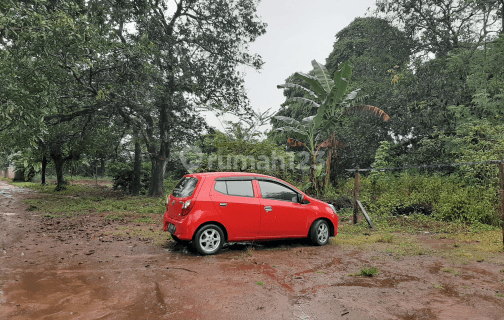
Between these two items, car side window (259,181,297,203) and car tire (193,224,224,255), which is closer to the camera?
car tire (193,224,224,255)

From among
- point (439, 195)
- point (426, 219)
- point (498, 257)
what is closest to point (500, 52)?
point (439, 195)

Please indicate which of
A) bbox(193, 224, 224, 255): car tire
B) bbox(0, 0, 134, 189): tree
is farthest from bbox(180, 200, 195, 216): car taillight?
bbox(0, 0, 134, 189): tree

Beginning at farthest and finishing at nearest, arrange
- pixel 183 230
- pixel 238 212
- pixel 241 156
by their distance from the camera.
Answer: pixel 241 156
pixel 238 212
pixel 183 230

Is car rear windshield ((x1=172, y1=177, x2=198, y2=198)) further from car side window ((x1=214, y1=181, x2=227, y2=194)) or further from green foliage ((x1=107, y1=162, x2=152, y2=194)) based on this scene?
green foliage ((x1=107, y1=162, x2=152, y2=194))

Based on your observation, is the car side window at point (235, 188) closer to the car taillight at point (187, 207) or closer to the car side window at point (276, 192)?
the car side window at point (276, 192)

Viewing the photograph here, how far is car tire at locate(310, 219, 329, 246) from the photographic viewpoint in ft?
23.4

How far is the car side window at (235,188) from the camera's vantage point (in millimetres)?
6374

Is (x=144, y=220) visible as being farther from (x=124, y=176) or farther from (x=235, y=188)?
(x=124, y=176)

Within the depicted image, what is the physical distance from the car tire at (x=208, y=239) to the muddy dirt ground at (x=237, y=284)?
0.16 m

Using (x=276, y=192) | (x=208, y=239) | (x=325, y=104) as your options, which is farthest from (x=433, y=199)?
(x=208, y=239)

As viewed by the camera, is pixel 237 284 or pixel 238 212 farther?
pixel 238 212

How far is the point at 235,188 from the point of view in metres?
6.51

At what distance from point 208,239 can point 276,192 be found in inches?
68.3

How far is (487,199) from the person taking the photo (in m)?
9.22
